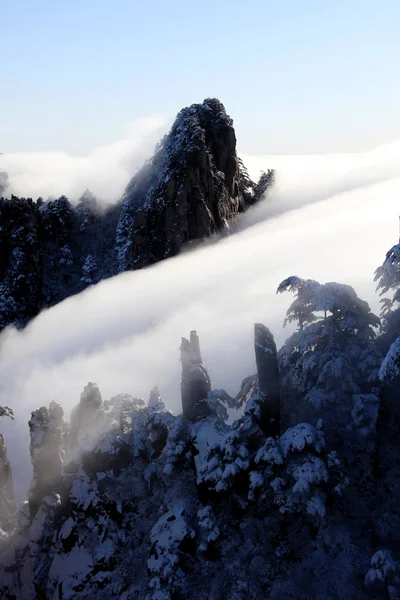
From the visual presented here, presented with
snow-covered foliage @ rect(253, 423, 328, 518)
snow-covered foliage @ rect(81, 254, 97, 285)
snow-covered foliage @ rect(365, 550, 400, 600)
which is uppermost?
snow-covered foliage @ rect(81, 254, 97, 285)

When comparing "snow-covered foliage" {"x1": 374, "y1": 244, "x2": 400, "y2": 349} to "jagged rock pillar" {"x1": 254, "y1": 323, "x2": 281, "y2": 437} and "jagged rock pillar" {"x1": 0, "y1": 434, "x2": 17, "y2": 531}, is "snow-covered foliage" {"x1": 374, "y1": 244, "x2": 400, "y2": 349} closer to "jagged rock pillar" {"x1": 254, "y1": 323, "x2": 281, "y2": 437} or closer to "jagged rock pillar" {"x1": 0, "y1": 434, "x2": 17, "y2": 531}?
"jagged rock pillar" {"x1": 254, "y1": 323, "x2": 281, "y2": 437}

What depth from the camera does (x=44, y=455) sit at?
31891 millimetres

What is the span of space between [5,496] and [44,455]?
6.54 metres

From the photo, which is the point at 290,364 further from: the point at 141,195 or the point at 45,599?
the point at 141,195

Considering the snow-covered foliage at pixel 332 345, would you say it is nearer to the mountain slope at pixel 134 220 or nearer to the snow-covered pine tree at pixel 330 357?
the snow-covered pine tree at pixel 330 357

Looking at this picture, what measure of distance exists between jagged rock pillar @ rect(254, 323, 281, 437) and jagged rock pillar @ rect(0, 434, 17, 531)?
18821 millimetres

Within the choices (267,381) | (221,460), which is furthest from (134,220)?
(221,460)

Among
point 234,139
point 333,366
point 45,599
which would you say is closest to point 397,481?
point 333,366

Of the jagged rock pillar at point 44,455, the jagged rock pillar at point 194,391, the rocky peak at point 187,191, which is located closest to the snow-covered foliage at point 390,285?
the jagged rock pillar at point 194,391

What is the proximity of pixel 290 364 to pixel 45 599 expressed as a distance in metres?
19.6

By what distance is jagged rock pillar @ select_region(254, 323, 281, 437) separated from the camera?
92.2 ft

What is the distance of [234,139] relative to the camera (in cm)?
8919

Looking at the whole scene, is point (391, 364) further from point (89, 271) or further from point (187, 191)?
point (89, 271)

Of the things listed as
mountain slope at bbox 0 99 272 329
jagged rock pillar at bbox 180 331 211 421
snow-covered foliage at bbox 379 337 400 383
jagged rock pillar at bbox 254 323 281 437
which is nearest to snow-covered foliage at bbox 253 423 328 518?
jagged rock pillar at bbox 254 323 281 437
